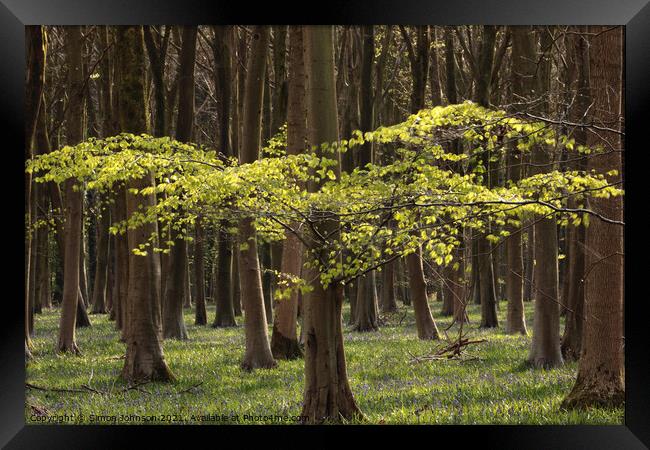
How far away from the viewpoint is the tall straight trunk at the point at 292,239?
15633 mm

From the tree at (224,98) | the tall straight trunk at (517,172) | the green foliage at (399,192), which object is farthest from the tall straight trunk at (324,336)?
the tree at (224,98)

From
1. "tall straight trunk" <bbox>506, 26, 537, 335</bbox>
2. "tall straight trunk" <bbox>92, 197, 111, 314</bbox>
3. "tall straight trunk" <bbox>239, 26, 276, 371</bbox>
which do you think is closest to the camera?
"tall straight trunk" <bbox>239, 26, 276, 371</bbox>

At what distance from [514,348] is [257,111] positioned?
8474 mm

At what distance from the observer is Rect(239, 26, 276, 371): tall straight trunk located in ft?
50.8

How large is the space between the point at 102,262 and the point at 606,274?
2240 cm

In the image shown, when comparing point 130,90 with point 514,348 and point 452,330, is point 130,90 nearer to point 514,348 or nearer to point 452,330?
point 514,348

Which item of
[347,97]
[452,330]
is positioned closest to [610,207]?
[452,330]

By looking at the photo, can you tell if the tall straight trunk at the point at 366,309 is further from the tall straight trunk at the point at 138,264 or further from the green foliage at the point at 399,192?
the green foliage at the point at 399,192

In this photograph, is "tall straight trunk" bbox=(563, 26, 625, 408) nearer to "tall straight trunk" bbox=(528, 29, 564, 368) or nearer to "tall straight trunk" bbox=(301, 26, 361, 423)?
"tall straight trunk" bbox=(301, 26, 361, 423)

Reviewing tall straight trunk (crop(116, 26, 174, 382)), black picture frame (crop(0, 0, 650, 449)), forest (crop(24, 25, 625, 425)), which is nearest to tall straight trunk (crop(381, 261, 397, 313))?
forest (crop(24, 25, 625, 425))

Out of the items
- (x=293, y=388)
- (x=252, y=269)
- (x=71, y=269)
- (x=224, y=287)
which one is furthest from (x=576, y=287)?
(x=224, y=287)

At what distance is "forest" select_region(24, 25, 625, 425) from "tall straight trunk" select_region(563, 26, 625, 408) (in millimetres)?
23

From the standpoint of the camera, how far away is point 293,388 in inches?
521

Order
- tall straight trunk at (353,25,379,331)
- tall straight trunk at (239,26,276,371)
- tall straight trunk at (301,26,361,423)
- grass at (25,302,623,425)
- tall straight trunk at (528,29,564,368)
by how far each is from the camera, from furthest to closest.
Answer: tall straight trunk at (353,25,379,331)
tall straight trunk at (239,26,276,371)
tall straight trunk at (528,29,564,368)
grass at (25,302,623,425)
tall straight trunk at (301,26,361,423)
